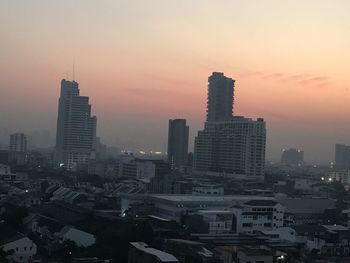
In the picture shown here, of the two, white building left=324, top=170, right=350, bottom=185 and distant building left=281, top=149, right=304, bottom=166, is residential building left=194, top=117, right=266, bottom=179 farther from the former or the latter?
distant building left=281, top=149, right=304, bottom=166

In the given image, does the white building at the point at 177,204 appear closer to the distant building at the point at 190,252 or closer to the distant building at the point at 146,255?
the distant building at the point at 190,252

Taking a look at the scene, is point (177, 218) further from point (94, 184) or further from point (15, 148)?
point (15, 148)

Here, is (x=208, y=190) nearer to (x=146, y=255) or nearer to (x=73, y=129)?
(x=146, y=255)

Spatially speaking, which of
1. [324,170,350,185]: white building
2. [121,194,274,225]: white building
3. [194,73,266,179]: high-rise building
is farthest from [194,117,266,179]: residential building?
[121,194,274,225]: white building

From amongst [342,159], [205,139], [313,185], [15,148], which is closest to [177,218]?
[313,185]

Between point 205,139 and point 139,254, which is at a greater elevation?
point 205,139

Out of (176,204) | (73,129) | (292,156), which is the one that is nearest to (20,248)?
(176,204)
